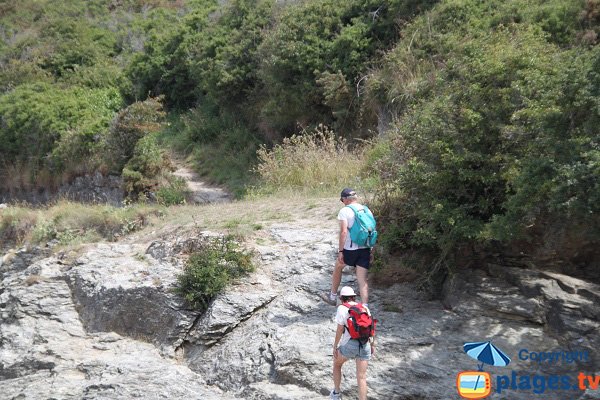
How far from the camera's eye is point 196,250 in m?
10.7

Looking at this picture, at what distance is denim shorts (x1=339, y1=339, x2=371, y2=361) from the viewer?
22.3 feet

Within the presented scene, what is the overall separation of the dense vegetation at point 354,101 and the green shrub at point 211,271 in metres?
2.09

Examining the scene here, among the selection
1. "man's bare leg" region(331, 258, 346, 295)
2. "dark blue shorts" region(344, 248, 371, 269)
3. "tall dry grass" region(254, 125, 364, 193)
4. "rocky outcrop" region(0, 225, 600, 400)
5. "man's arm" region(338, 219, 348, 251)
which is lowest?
"rocky outcrop" region(0, 225, 600, 400)

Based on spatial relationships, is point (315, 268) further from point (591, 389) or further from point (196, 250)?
point (591, 389)

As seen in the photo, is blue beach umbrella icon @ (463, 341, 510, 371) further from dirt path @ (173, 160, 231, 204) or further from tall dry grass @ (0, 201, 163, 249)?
dirt path @ (173, 160, 231, 204)

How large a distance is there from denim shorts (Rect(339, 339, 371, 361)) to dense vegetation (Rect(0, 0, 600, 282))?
202cm

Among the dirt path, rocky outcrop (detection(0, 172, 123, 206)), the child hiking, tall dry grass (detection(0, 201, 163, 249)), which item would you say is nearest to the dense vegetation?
rocky outcrop (detection(0, 172, 123, 206))

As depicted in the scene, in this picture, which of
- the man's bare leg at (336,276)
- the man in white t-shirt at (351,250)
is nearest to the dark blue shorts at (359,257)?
the man in white t-shirt at (351,250)

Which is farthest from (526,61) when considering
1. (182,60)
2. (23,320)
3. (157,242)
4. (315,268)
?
(182,60)

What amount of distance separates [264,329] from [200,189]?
34.2ft

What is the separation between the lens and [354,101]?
17.1 meters

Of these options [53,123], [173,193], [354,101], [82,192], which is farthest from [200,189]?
[53,123]

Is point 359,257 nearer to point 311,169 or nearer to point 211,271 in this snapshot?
point 211,271

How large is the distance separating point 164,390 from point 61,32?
25012mm
